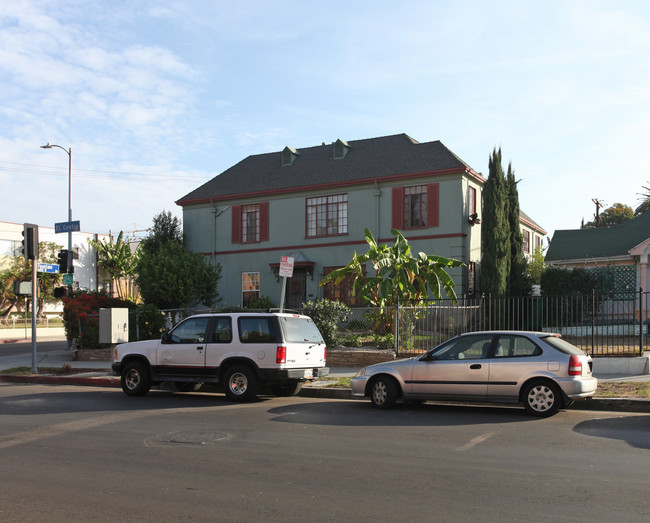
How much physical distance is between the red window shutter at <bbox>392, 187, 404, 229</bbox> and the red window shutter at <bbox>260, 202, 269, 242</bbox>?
6.52m

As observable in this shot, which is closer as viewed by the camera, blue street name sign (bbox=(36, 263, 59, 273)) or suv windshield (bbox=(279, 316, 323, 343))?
suv windshield (bbox=(279, 316, 323, 343))

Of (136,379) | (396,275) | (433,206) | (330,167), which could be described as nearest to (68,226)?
(136,379)

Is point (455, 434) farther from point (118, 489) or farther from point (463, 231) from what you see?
point (463, 231)

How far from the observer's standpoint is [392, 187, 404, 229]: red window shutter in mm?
27484

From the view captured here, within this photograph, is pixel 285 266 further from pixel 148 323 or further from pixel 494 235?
pixel 494 235

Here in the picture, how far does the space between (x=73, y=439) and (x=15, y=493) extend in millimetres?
2631

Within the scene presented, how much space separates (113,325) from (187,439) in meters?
9.92

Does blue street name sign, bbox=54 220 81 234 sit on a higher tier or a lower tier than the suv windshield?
higher

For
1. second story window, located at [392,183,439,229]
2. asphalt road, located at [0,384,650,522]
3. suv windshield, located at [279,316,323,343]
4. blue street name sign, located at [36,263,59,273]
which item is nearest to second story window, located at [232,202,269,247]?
second story window, located at [392,183,439,229]

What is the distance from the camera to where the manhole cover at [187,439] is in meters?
8.37

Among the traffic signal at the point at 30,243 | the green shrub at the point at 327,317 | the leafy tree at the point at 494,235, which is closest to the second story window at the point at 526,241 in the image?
the leafy tree at the point at 494,235

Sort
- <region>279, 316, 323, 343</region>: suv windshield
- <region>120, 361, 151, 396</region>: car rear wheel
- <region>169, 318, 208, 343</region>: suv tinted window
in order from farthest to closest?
<region>120, 361, 151, 396</region>: car rear wheel → <region>169, 318, 208, 343</region>: suv tinted window → <region>279, 316, 323, 343</region>: suv windshield

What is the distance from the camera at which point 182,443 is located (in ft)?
27.5

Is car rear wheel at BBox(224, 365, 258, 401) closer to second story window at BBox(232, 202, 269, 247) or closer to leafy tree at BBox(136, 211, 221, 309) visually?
leafy tree at BBox(136, 211, 221, 309)
